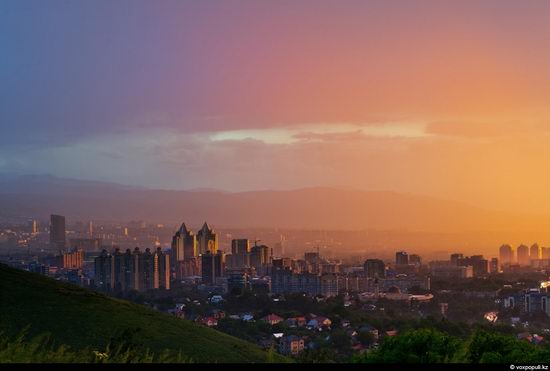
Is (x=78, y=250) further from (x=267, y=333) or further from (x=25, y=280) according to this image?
(x=25, y=280)

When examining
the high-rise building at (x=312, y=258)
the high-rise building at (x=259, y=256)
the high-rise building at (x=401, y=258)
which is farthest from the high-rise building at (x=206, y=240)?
the high-rise building at (x=401, y=258)

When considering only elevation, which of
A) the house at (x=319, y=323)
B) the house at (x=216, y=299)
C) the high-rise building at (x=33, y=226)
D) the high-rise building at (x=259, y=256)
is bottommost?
the house at (x=216, y=299)

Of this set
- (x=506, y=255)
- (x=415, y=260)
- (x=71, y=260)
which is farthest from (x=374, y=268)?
(x=71, y=260)

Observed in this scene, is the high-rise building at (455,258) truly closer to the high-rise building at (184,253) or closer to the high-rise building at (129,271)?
the high-rise building at (184,253)

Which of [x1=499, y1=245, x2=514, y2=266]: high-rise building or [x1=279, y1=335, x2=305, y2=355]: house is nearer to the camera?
[x1=279, y1=335, x2=305, y2=355]: house

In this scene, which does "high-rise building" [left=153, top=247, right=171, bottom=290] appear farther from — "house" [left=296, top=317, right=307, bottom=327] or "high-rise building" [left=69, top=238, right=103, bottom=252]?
"house" [left=296, top=317, right=307, bottom=327]

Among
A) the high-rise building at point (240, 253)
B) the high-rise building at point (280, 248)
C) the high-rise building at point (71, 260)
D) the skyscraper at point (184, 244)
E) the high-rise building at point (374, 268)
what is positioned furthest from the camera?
the high-rise building at point (280, 248)

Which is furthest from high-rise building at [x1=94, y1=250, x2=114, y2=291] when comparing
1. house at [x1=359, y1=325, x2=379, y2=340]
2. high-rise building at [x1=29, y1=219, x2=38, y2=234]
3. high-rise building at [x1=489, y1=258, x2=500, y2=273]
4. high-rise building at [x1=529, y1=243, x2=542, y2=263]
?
high-rise building at [x1=529, y1=243, x2=542, y2=263]
